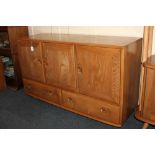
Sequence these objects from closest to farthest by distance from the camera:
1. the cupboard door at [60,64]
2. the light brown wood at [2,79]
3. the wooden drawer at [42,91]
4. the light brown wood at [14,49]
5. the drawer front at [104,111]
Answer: the drawer front at [104,111] → the cupboard door at [60,64] → the wooden drawer at [42,91] → the light brown wood at [14,49] → the light brown wood at [2,79]

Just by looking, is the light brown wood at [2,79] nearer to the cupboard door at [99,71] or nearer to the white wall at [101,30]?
the white wall at [101,30]

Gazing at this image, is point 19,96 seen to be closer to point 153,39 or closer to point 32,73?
point 32,73

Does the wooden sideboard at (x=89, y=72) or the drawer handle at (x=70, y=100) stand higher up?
the wooden sideboard at (x=89, y=72)

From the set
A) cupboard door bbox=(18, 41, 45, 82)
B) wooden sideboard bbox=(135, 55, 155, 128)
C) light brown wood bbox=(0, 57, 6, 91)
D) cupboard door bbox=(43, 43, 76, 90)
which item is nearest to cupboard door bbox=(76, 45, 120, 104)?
cupboard door bbox=(43, 43, 76, 90)

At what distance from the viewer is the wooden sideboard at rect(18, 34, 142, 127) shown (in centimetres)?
168

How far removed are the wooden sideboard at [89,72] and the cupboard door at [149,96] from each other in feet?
0.68

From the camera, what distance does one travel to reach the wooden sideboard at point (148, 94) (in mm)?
1489

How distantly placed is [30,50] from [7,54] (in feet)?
2.41

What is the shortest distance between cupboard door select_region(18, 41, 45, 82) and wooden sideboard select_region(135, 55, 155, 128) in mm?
1215

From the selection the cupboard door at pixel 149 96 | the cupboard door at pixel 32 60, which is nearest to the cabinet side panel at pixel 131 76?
the cupboard door at pixel 149 96

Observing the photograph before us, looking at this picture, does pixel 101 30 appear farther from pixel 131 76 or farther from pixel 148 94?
pixel 148 94

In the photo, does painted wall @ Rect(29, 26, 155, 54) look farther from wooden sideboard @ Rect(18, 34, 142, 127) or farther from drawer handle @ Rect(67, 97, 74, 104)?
drawer handle @ Rect(67, 97, 74, 104)

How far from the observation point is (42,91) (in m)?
2.42
